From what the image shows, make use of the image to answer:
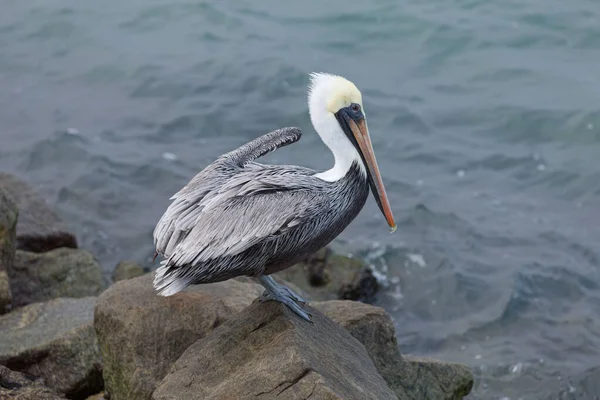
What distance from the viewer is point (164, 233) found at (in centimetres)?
504

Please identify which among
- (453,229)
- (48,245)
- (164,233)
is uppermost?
(164,233)

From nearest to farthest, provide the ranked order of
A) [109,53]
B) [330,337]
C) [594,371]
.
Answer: [330,337] < [594,371] < [109,53]

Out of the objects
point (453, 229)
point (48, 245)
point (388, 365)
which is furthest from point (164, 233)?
point (453, 229)

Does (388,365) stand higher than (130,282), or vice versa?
(130,282)

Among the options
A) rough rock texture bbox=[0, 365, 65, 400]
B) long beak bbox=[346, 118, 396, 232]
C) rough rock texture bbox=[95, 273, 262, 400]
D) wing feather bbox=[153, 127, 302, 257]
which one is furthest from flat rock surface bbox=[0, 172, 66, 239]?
long beak bbox=[346, 118, 396, 232]

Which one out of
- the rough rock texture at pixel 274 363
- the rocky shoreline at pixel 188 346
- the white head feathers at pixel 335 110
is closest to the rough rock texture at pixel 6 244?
the rocky shoreline at pixel 188 346

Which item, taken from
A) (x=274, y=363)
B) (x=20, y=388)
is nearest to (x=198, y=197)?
(x=274, y=363)

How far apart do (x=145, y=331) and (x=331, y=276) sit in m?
3.38

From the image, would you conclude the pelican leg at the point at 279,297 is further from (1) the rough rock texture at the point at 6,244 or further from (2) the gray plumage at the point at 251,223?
(1) the rough rock texture at the point at 6,244

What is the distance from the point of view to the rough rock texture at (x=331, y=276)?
8.35 metres

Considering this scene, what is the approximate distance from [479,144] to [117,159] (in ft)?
16.2

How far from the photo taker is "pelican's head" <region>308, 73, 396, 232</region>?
17.5 feet

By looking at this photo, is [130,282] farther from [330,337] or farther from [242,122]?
[242,122]

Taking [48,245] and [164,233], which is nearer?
[164,233]
